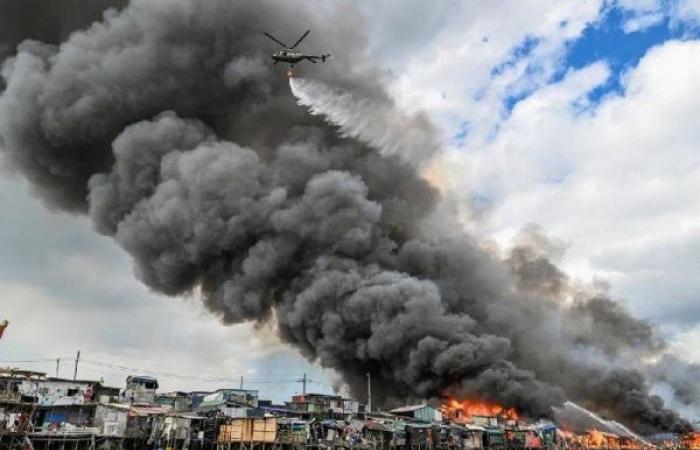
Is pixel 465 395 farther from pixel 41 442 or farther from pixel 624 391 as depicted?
pixel 41 442

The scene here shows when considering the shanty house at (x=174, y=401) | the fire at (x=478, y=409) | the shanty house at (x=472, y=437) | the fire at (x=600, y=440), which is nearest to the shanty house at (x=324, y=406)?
the shanty house at (x=174, y=401)

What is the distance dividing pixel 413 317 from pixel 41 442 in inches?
1107

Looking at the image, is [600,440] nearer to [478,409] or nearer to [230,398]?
[478,409]

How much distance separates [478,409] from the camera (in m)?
54.9

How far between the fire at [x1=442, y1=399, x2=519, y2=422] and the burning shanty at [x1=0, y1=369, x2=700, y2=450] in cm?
9

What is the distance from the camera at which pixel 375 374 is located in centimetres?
5891

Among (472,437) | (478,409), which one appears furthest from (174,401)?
(478,409)

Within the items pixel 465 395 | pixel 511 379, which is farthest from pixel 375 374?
pixel 511 379

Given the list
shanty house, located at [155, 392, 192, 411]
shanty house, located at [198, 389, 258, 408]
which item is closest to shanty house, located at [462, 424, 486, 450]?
shanty house, located at [198, 389, 258, 408]

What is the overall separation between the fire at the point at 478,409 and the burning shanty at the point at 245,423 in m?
0.09

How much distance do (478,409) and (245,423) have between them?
76.1 ft

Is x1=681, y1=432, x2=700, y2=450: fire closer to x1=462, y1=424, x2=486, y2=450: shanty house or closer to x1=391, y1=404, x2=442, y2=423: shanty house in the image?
x1=462, y1=424, x2=486, y2=450: shanty house

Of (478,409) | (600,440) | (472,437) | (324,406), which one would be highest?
(478,409)

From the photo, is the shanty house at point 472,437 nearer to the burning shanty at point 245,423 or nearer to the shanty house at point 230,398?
the burning shanty at point 245,423
